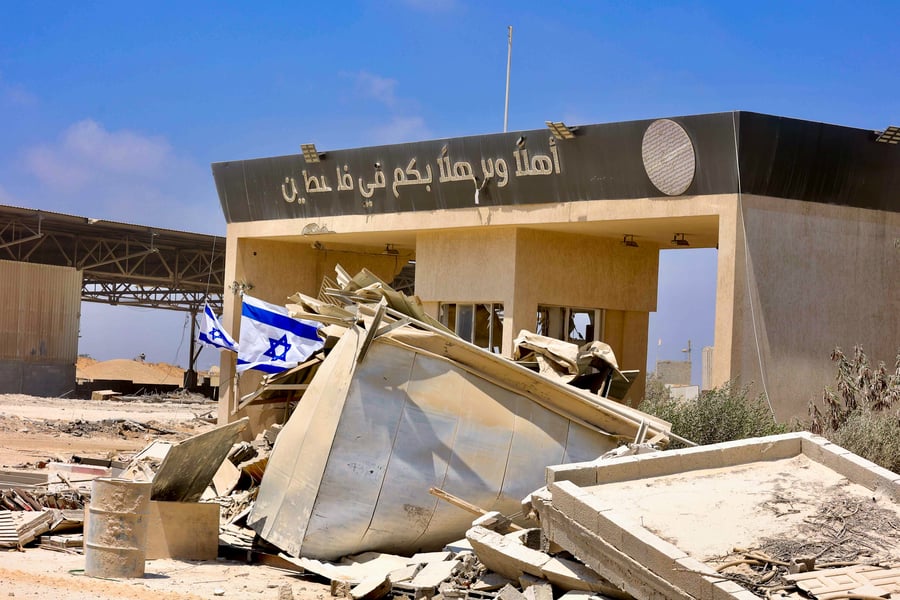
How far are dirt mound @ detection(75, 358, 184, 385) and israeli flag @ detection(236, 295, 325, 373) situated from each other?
137ft

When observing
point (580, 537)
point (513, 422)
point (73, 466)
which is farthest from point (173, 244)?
point (580, 537)

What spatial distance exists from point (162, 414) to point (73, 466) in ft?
45.6

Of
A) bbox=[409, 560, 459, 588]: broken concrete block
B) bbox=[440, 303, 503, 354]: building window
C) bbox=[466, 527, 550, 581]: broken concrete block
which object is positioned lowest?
bbox=[409, 560, 459, 588]: broken concrete block

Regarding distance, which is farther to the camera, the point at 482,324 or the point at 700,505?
the point at 482,324

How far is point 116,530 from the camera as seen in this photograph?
9859 millimetres

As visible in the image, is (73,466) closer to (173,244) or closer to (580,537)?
(580,537)

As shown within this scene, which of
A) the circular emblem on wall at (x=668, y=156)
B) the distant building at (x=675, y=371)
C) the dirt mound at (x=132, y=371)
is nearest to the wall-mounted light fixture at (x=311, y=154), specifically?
the circular emblem on wall at (x=668, y=156)

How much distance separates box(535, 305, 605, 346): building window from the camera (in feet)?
58.3

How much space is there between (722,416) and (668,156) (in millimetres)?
3941

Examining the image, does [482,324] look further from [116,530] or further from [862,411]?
[116,530]

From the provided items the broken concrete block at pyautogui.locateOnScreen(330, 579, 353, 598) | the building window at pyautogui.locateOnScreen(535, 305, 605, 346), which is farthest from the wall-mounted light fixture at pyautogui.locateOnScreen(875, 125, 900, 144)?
the broken concrete block at pyautogui.locateOnScreen(330, 579, 353, 598)

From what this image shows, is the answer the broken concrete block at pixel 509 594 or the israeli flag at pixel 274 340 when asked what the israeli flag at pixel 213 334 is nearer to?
the israeli flag at pixel 274 340

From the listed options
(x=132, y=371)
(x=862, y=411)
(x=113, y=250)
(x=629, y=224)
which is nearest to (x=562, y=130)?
(x=629, y=224)

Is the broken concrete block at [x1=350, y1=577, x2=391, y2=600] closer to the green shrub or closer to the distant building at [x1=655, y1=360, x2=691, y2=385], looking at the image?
the green shrub
